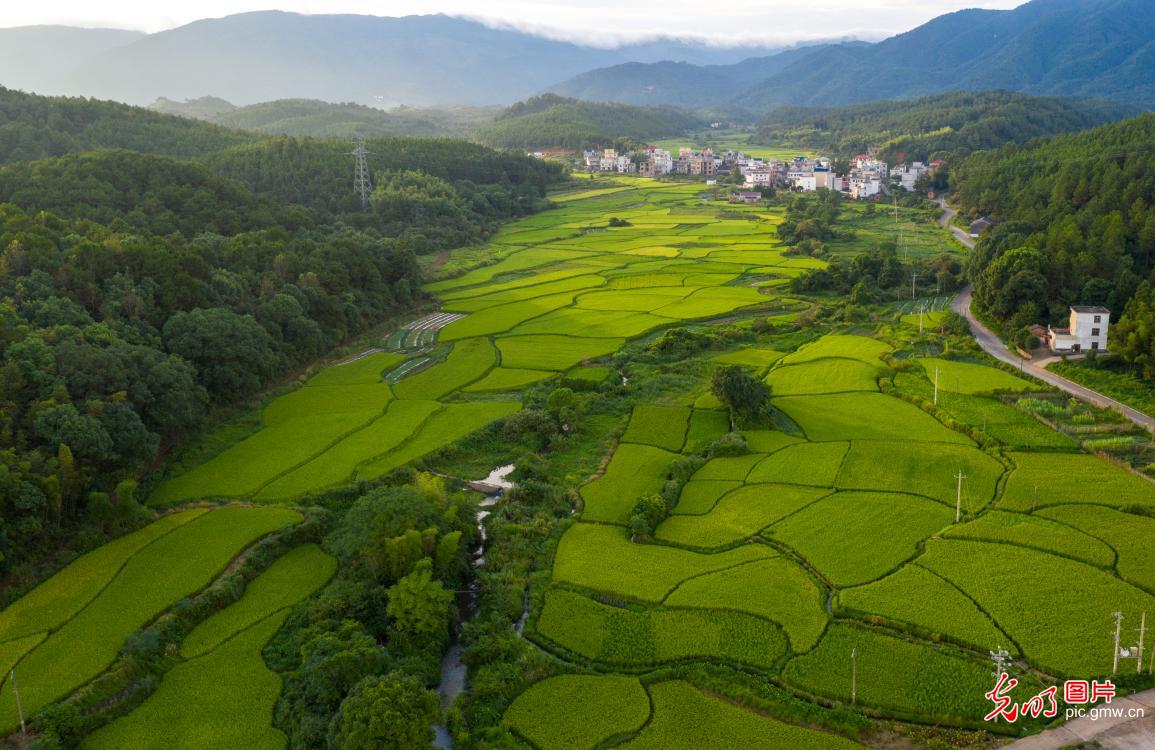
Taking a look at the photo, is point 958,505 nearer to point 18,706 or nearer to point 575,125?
point 18,706

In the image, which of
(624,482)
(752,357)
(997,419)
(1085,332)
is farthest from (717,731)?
(1085,332)

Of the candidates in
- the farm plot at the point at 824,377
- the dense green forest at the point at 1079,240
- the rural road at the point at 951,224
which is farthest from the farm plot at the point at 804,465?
the rural road at the point at 951,224

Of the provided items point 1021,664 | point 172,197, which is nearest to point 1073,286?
point 1021,664

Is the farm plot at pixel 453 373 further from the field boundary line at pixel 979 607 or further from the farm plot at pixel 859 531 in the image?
the field boundary line at pixel 979 607

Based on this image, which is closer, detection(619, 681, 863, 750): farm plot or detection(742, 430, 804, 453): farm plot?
detection(619, 681, 863, 750): farm plot

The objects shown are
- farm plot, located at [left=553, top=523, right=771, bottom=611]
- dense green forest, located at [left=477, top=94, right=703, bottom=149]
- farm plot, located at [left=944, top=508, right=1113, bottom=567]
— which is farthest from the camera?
dense green forest, located at [left=477, top=94, right=703, bottom=149]

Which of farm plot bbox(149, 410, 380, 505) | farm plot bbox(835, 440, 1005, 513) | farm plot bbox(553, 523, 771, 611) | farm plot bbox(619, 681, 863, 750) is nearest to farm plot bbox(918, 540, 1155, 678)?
farm plot bbox(835, 440, 1005, 513)

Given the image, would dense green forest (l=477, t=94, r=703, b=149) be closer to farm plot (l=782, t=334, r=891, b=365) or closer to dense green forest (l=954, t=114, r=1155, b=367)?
dense green forest (l=954, t=114, r=1155, b=367)

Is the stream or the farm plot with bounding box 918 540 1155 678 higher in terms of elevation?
the farm plot with bounding box 918 540 1155 678
